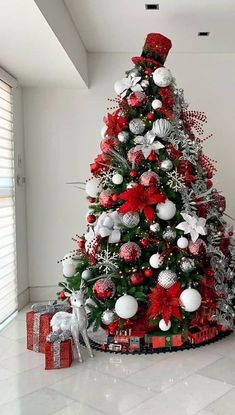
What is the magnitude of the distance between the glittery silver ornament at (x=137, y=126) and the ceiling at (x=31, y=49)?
0.70m

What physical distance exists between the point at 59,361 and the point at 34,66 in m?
2.19

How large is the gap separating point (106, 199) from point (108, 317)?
0.78m

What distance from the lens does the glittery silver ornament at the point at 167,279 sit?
2.56 metres

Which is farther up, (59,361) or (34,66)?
(34,66)

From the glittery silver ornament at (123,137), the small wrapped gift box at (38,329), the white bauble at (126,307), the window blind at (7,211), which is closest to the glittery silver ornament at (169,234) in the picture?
the white bauble at (126,307)

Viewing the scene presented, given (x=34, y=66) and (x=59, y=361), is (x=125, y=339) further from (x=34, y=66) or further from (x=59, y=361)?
(x=34, y=66)

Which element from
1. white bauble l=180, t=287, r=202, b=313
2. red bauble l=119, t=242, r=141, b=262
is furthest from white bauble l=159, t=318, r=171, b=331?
red bauble l=119, t=242, r=141, b=262

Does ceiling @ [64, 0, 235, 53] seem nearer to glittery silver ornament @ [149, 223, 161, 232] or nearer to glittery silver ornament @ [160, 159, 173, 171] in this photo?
glittery silver ornament @ [160, 159, 173, 171]

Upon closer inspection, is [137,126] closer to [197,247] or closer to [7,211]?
[197,247]

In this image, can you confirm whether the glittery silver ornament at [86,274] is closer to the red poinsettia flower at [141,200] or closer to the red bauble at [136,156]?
the red poinsettia flower at [141,200]

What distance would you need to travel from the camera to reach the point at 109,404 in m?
1.99

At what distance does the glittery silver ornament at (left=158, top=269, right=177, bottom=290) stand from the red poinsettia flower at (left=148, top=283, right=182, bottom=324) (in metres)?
0.03

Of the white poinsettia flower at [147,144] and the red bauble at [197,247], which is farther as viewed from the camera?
the white poinsettia flower at [147,144]

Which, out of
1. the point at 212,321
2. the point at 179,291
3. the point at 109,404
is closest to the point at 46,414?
the point at 109,404
